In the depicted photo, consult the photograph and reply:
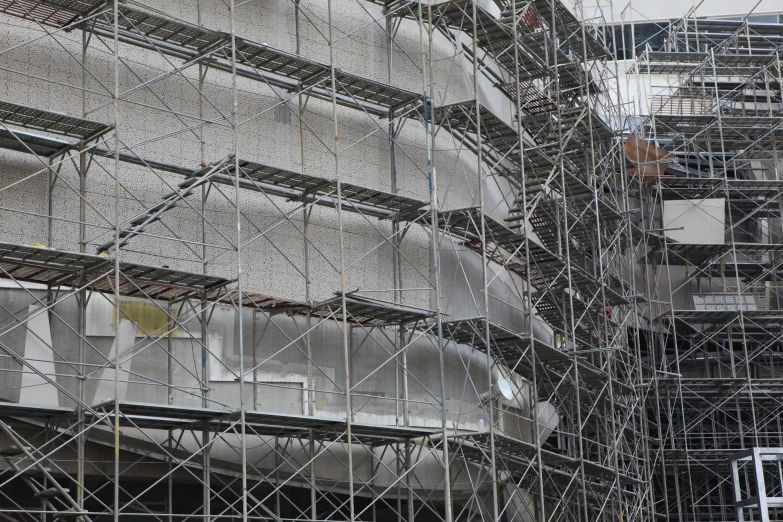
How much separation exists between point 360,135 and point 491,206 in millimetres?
5222

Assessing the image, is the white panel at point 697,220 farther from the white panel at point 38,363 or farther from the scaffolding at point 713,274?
the white panel at point 38,363

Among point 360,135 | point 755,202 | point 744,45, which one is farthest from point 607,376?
point 744,45

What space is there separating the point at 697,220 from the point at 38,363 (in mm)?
22860

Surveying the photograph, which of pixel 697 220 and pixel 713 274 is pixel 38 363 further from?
pixel 713 274

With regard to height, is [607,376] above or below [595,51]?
below

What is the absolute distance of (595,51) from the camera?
106 feet

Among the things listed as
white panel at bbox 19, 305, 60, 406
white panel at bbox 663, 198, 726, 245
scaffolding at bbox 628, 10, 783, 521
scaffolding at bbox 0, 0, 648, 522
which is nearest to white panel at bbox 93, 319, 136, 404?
scaffolding at bbox 0, 0, 648, 522

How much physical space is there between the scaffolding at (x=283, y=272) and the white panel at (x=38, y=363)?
38 millimetres

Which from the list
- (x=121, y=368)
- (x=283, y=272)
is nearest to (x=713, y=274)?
(x=283, y=272)

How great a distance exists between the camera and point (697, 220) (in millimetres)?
35656

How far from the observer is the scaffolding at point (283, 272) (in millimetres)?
19594

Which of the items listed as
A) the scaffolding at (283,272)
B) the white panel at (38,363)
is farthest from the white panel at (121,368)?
the white panel at (38,363)

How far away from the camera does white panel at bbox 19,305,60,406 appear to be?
19.6 metres

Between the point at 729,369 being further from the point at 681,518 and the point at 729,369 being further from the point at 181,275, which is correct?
the point at 181,275
